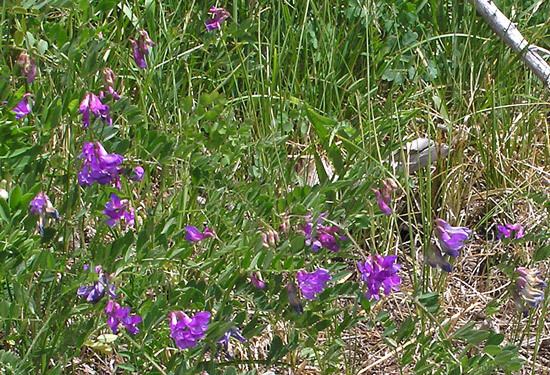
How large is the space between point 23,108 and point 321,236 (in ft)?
1.89

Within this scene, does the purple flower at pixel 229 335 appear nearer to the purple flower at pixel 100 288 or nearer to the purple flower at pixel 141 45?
the purple flower at pixel 100 288

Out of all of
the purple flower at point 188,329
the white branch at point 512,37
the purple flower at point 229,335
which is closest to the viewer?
the purple flower at point 188,329

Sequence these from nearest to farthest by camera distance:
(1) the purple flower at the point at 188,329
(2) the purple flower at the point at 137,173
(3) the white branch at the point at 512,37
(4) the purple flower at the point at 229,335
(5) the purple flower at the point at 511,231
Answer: (1) the purple flower at the point at 188,329, (4) the purple flower at the point at 229,335, (2) the purple flower at the point at 137,173, (5) the purple flower at the point at 511,231, (3) the white branch at the point at 512,37

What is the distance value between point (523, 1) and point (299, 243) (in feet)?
5.58

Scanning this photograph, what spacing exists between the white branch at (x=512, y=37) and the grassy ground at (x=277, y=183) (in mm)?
45

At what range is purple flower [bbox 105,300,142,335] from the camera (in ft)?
5.78

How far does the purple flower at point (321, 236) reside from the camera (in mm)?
1863

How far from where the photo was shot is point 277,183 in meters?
2.31

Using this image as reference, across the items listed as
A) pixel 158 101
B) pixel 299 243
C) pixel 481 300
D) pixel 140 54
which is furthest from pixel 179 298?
pixel 481 300

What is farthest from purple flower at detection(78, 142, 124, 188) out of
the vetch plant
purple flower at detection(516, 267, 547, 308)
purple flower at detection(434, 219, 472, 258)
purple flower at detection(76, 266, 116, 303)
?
purple flower at detection(516, 267, 547, 308)

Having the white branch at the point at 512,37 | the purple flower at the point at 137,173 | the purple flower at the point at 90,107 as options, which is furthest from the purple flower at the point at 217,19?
the white branch at the point at 512,37

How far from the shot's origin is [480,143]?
2.71m

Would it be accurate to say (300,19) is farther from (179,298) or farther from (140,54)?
(179,298)

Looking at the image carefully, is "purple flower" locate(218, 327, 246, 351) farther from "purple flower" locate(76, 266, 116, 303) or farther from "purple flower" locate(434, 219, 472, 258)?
"purple flower" locate(434, 219, 472, 258)
